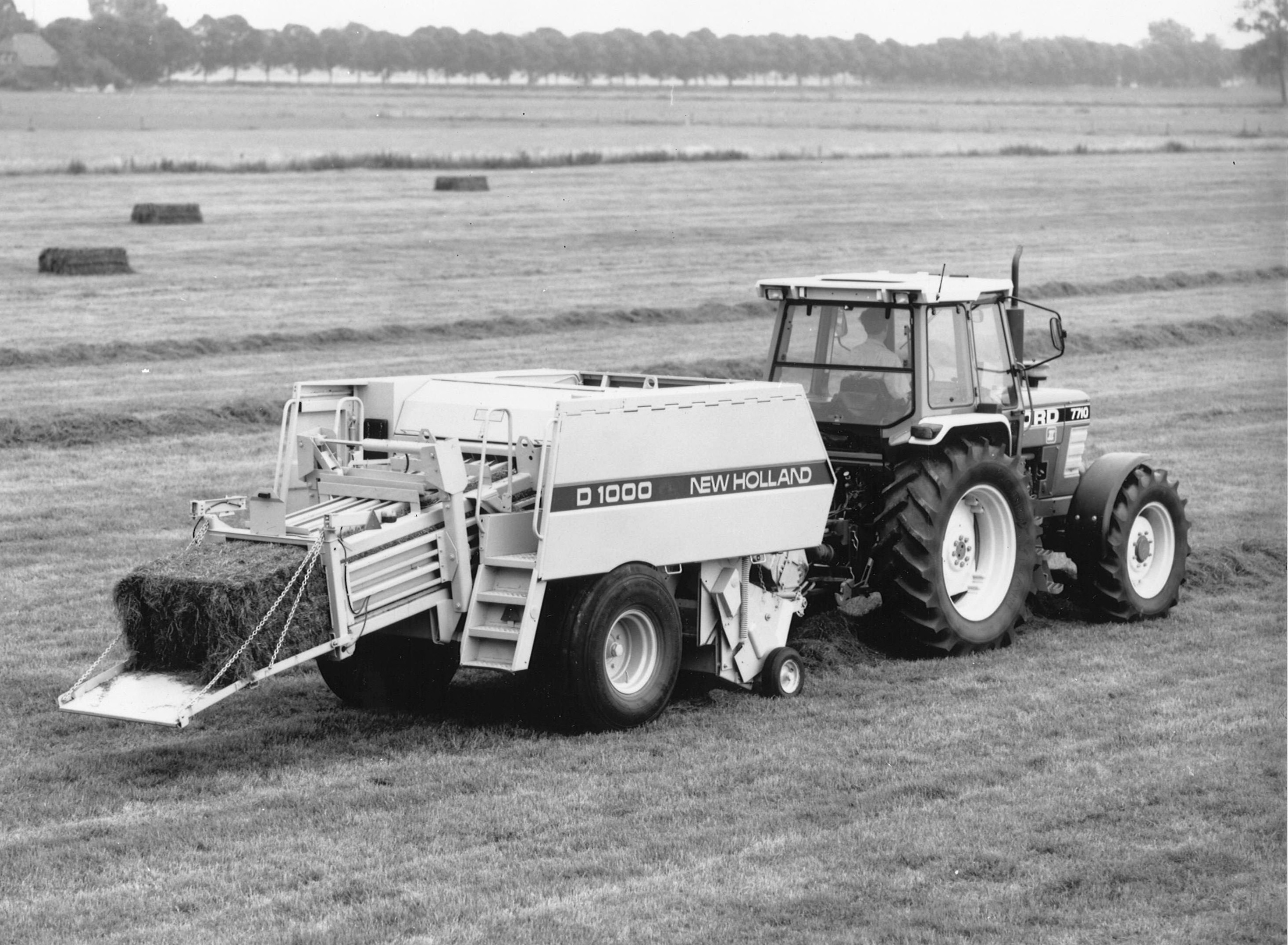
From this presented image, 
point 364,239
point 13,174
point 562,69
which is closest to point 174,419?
point 364,239

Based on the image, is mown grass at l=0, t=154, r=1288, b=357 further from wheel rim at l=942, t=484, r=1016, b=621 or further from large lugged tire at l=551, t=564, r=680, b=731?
large lugged tire at l=551, t=564, r=680, b=731

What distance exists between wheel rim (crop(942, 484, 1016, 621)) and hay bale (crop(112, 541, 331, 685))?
4.35m

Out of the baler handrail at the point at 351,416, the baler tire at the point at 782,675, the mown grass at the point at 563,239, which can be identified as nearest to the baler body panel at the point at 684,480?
the baler tire at the point at 782,675

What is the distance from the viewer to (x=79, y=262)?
96.9ft

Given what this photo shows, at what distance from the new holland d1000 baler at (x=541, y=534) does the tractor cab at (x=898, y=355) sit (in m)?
1.01

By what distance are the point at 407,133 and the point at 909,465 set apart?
5747cm

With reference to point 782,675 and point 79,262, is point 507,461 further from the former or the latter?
point 79,262

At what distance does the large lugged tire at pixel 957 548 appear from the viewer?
35.4 feet

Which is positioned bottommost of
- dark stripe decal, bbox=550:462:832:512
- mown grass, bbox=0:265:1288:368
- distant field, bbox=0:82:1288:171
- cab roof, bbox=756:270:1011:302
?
mown grass, bbox=0:265:1288:368

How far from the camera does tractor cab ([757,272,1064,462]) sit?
11.1 m

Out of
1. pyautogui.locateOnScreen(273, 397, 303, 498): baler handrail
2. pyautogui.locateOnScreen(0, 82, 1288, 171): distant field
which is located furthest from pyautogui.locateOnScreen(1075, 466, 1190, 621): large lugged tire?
pyautogui.locateOnScreen(0, 82, 1288, 171): distant field

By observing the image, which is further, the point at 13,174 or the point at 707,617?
the point at 13,174

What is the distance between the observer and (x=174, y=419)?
762 inches

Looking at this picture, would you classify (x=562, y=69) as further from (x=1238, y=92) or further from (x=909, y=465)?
(x=909, y=465)
